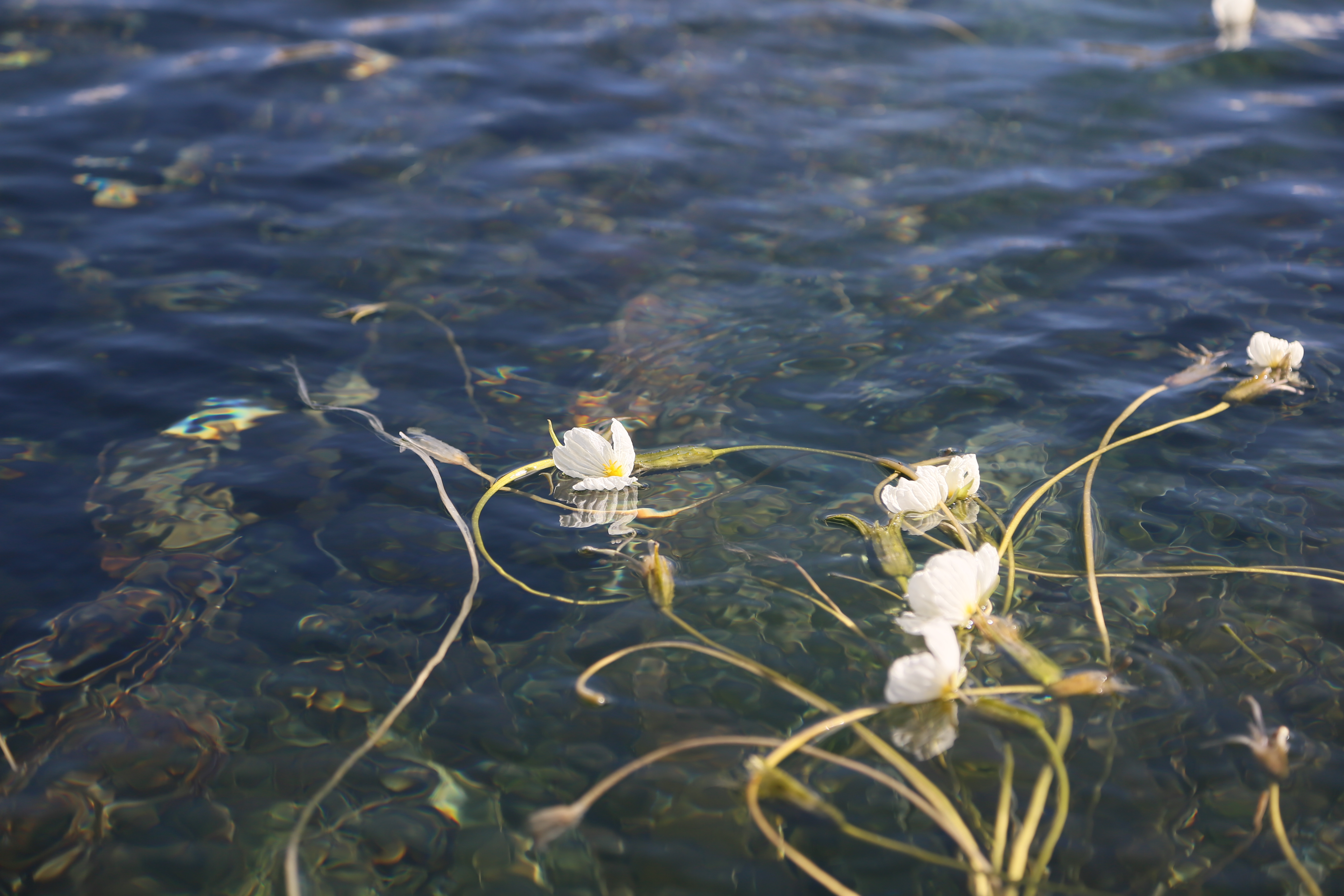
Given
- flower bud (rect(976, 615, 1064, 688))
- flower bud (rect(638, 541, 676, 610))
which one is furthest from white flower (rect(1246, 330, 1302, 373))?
flower bud (rect(638, 541, 676, 610))

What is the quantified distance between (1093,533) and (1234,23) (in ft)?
14.9

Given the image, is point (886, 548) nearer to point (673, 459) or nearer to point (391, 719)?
point (673, 459)

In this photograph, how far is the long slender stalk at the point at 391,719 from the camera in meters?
1.71

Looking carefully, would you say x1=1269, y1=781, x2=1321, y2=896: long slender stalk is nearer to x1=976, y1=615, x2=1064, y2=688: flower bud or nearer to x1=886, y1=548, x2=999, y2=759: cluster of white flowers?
x1=976, y1=615, x2=1064, y2=688: flower bud

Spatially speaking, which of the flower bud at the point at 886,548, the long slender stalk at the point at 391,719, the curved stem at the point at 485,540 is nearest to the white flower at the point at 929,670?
the flower bud at the point at 886,548

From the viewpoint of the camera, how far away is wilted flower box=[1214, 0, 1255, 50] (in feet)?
17.3

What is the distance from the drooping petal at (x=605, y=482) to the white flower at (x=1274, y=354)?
1.91m

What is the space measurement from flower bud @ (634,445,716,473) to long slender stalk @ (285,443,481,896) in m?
0.51

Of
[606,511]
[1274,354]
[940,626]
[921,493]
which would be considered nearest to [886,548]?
[921,493]

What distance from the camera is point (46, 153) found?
4230 mm

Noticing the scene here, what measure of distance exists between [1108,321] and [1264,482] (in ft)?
2.98

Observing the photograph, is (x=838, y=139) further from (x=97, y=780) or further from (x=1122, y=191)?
(x=97, y=780)

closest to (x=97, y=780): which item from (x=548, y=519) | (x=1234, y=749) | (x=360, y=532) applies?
(x=360, y=532)

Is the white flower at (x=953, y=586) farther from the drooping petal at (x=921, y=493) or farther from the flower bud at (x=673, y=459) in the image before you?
the flower bud at (x=673, y=459)
